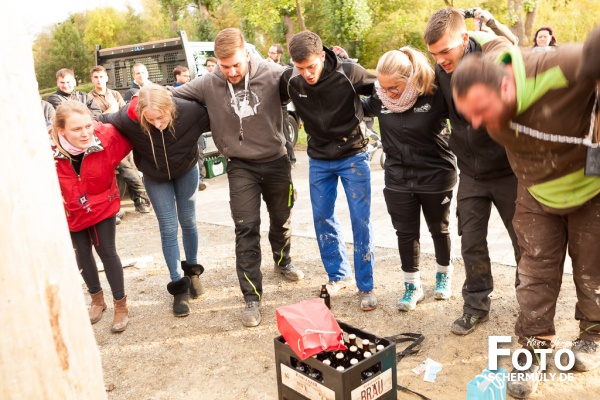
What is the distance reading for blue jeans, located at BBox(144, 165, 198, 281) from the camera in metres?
4.52

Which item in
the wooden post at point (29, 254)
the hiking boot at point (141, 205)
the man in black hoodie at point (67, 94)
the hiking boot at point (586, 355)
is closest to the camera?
the wooden post at point (29, 254)

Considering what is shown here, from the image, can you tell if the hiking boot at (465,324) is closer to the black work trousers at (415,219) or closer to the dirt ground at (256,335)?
the dirt ground at (256,335)

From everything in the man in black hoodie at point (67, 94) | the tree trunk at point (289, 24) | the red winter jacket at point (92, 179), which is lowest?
the red winter jacket at point (92, 179)

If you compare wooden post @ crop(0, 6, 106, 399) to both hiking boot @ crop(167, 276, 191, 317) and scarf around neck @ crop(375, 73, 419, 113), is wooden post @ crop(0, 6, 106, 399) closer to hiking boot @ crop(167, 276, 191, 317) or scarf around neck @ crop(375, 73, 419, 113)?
scarf around neck @ crop(375, 73, 419, 113)

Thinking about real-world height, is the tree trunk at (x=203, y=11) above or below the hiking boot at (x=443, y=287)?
above

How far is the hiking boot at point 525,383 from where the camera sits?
315 centimetres

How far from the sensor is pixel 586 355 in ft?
10.9

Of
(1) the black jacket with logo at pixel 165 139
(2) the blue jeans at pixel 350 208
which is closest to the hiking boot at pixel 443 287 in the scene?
(2) the blue jeans at pixel 350 208

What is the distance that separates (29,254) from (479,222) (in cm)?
294

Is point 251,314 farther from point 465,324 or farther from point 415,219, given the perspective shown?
point 465,324

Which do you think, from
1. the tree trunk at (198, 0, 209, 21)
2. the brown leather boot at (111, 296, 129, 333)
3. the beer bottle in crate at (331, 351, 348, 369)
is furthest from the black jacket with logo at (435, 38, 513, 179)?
the tree trunk at (198, 0, 209, 21)

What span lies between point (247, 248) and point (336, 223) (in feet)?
2.61

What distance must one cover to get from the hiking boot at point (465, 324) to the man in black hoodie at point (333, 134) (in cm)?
74

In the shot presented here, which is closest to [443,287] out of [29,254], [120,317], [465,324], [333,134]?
[465,324]
